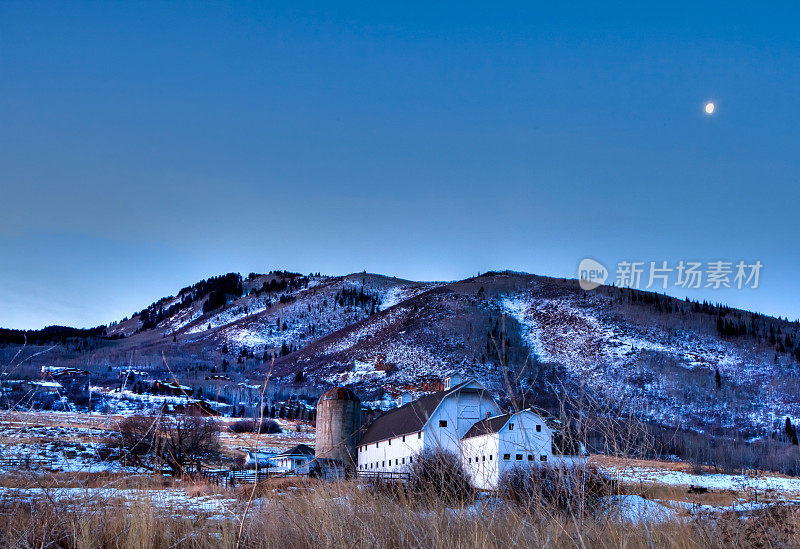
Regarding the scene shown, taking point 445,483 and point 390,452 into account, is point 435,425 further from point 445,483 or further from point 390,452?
point 445,483

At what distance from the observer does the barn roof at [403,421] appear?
1495 inches

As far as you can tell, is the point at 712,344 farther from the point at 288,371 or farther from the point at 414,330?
the point at 288,371

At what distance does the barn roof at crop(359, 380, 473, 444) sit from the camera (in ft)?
125

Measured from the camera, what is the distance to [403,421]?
41344mm

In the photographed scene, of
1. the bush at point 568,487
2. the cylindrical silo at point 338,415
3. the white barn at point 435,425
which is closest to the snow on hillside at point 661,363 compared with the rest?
the white barn at point 435,425

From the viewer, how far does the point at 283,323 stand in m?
190

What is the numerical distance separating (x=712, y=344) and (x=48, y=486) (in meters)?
148

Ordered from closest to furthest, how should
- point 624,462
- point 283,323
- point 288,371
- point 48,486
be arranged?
1. point 624,462
2. point 48,486
3. point 288,371
4. point 283,323

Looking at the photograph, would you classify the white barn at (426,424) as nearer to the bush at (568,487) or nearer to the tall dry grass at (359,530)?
the bush at (568,487)

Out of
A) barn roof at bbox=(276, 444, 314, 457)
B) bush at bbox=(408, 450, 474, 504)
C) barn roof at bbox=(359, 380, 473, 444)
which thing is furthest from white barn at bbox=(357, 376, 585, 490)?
bush at bbox=(408, 450, 474, 504)

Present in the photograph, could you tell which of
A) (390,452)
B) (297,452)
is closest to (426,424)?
(390,452)

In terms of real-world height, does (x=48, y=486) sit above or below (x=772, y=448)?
above

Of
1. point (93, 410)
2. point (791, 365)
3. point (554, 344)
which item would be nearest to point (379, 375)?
point (554, 344)

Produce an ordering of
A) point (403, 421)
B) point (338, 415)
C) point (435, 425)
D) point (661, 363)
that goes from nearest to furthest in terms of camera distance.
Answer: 1. point (435, 425)
2. point (403, 421)
3. point (338, 415)
4. point (661, 363)
